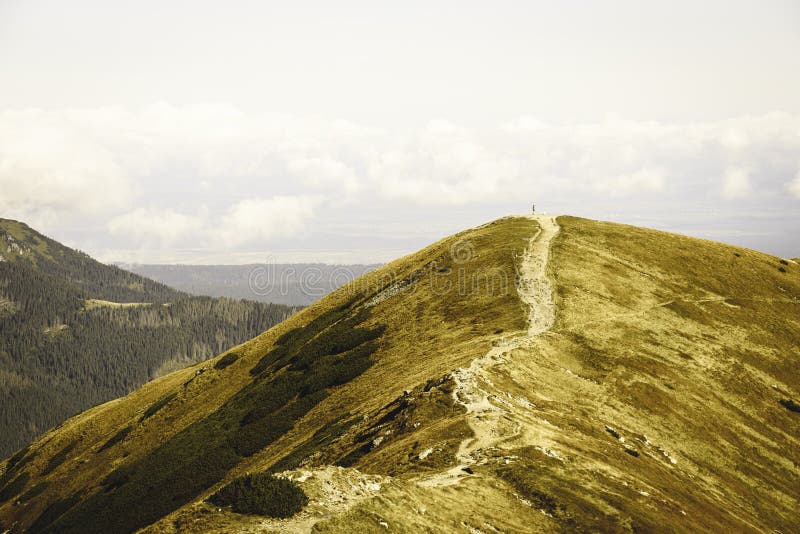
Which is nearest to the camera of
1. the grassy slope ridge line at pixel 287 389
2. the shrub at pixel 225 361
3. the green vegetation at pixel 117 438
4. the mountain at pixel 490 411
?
the mountain at pixel 490 411

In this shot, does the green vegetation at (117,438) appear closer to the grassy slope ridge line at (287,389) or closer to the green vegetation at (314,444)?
the grassy slope ridge line at (287,389)

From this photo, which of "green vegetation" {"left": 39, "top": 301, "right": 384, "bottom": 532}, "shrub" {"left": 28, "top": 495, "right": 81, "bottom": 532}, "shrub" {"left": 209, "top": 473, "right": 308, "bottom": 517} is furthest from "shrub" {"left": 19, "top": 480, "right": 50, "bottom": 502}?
"shrub" {"left": 209, "top": 473, "right": 308, "bottom": 517}

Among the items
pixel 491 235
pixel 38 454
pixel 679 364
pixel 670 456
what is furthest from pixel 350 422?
pixel 38 454

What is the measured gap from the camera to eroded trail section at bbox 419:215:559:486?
93.1 feet

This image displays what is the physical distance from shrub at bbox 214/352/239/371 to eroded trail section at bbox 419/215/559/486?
42.9m

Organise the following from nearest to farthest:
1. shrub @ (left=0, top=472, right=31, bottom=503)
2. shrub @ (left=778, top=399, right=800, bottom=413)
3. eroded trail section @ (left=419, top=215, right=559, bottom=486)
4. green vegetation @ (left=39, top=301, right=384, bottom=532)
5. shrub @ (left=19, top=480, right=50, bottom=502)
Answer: eroded trail section @ (left=419, top=215, right=559, bottom=486), shrub @ (left=778, top=399, right=800, bottom=413), green vegetation @ (left=39, top=301, right=384, bottom=532), shrub @ (left=19, top=480, right=50, bottom=502), shrub @ (left=0, top=472, right=31, bottom=503)

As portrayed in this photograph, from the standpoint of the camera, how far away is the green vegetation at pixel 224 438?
2061 inches

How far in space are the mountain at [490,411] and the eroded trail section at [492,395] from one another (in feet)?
A: 0.64

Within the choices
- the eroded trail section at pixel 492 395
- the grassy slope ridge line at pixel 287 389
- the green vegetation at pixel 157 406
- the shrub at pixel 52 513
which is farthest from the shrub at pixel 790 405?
the shrub at pixel 52 513

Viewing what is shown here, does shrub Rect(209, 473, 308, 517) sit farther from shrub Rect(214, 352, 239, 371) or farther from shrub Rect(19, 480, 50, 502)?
shrub Rect(19, 480, 50, 502)

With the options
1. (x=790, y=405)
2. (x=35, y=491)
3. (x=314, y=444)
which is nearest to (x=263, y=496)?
(x=314, y=444)

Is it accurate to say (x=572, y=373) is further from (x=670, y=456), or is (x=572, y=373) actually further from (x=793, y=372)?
(x=793, y=372)

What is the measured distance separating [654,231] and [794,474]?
54280mm

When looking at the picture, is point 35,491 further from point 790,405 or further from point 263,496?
A: point 790,405
